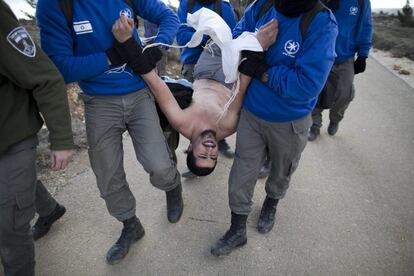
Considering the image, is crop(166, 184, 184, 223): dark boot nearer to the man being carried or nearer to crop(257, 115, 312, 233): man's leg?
the man being carried

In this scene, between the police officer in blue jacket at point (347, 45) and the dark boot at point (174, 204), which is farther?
the police officer in blue jacket at point (347, 45)

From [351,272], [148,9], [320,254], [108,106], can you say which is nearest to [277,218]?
[320,254]

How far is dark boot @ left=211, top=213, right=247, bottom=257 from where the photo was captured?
2463 mm

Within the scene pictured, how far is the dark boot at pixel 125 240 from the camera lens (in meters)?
2.41

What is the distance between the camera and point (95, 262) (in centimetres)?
241

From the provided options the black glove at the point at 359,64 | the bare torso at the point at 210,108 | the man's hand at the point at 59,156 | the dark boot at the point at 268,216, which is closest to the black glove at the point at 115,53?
the man's hand at the point at 59,156

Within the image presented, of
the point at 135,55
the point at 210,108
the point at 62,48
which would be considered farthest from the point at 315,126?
the point at 62,48

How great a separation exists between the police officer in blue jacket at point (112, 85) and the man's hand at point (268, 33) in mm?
696

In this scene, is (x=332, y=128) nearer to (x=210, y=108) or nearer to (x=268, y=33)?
(x=210, y=108)

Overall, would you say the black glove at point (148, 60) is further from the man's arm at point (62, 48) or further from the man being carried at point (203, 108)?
the man's arm at point (62, 48)

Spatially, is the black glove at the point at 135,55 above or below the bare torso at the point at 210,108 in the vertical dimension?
above

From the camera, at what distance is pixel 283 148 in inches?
89.6

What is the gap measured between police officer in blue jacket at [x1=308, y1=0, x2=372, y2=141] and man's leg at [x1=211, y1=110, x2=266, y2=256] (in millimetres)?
1215

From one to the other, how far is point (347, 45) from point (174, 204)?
103 inches
